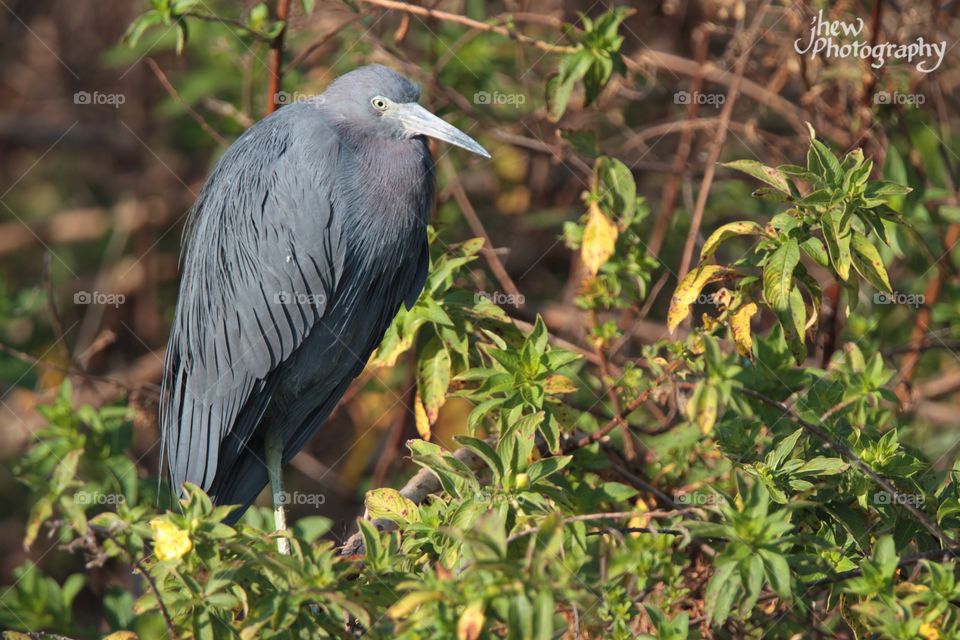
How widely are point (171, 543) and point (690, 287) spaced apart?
1.59m

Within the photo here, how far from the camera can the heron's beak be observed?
12.2 feet

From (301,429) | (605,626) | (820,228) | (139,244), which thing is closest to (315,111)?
(301,429)

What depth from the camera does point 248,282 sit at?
3.85 m

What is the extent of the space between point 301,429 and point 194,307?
0.70 meters

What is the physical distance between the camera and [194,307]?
13.0 feet

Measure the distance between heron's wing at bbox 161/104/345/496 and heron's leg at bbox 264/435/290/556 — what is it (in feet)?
0.62

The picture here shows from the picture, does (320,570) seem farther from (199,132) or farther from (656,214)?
(199,132)
